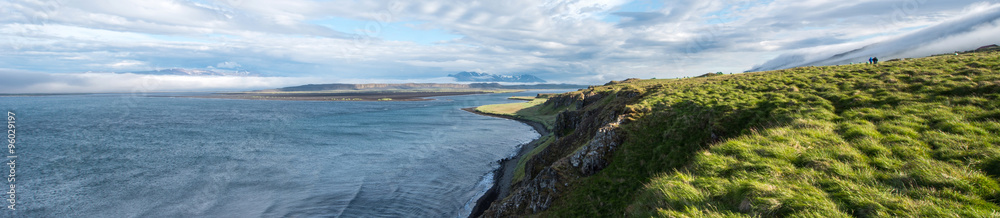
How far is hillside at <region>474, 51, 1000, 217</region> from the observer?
8.64m

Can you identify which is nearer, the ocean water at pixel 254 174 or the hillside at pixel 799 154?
the hillside at pixel 799 154

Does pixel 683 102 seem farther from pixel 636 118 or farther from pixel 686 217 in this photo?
pixel 686 217

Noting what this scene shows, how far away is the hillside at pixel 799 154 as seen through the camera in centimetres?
864

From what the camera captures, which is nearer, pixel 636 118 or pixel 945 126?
pixel 945 126

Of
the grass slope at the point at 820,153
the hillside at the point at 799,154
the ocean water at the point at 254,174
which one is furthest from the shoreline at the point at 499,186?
the grass slope at the point at 820,153

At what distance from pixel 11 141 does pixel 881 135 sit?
334ft

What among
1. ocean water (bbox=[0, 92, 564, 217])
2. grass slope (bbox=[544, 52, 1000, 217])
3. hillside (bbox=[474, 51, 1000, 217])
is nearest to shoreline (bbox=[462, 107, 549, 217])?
ocean water (bbox=[0, 92, 564, 217])

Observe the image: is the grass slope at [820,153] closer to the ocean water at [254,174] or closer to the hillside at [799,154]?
the hillside at [799,154]

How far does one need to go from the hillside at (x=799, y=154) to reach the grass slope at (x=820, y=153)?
0.14 ft

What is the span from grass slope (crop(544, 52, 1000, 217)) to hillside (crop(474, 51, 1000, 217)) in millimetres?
41

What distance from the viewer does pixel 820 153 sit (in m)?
11.9

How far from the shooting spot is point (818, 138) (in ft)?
44.8

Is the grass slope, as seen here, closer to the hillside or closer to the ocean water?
the hillside

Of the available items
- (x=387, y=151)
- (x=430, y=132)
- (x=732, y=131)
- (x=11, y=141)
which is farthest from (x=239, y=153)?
(x=732, y=131)
